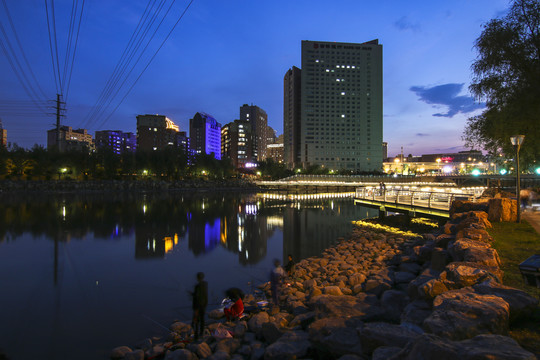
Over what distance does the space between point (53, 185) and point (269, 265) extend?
7575 centimetres

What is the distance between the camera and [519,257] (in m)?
9.87

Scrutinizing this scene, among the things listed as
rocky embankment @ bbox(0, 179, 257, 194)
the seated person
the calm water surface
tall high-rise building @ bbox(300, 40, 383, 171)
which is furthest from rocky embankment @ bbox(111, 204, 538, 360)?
tall high-rise building @ bbox(300, 40, 383, 171)

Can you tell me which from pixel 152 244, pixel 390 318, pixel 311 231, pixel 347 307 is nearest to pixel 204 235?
pixel 152 244

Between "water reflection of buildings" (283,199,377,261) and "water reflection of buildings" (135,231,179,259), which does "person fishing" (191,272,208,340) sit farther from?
"water reflection of buildings" (135,231,179,259)

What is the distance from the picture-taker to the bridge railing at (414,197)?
22.8 metres

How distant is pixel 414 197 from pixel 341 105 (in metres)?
171

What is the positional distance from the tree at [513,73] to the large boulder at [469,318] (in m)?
14.6

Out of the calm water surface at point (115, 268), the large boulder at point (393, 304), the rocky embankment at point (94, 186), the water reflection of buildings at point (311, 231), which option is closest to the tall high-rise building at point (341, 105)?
the rocky embankment at point (94, 186)

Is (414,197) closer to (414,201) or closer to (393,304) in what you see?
(414,201)

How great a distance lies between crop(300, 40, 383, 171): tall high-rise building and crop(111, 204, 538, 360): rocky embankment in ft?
574

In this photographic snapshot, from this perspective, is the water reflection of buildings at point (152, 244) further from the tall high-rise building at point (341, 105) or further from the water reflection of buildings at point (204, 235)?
the tall high-rise building at point (341, 105)

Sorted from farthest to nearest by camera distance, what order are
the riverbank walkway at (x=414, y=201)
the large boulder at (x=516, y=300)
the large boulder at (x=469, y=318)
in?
the riverbank walkway at (x=414, y=201) < the large boulder at (x=516, y=300) < the large boulder at (x=469, y=318)

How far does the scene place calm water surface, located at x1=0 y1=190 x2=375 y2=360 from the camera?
9.70 metres

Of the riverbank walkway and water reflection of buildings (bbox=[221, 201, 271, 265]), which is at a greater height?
the riverbank walkway
